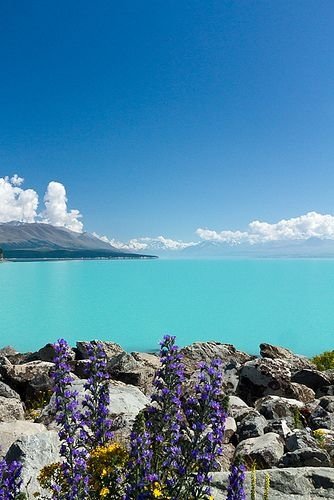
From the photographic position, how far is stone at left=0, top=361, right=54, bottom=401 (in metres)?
15.7

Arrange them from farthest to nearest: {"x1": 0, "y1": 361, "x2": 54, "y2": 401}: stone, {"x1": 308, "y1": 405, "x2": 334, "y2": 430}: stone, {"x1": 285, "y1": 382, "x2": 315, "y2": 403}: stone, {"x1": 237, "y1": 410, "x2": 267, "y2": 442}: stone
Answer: {"x1": 285, "y1": 382, "x2": 315, "y2": 403}: stone < {"x1": 0, "y1": 361, "x2": 54, "y2": 401}: stone < {"x1": 308, "y1": 405, "x2": 334, "y2": 430}: stone < {"x1": 237, "y1": 410, "x2": 267, "y2": 442}: stone

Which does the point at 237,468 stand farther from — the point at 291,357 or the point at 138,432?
the point at 291,357

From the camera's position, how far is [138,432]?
14.3 feet

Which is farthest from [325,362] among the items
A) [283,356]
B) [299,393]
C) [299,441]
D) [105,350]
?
[299,441]

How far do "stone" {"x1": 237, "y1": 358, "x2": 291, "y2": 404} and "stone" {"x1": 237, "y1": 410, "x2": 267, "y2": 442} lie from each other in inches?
193

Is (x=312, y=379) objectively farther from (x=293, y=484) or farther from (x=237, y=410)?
(x=293, y=484)

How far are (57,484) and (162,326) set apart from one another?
53.7m

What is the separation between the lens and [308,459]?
8492 millimetres

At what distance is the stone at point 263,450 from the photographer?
9.21 meters

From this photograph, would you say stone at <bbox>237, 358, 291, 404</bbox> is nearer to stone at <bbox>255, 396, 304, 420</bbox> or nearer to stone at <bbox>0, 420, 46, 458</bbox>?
stone at <bbox>255, 396, 304, 420</bbox>

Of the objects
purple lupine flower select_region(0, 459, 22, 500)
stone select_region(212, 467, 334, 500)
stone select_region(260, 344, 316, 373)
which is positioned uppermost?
purple lupine flower select_region(0, 459, 22, 500)

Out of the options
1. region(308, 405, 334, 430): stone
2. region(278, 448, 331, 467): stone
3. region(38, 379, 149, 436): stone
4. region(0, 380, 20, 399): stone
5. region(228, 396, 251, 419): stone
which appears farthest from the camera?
region(0, 380, 20, 399): stone

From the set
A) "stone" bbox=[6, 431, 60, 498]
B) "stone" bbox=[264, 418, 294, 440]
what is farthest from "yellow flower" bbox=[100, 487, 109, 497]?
"stone" bbox=[264, 418, 294, 440]

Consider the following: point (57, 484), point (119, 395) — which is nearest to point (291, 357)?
point (119, 395)
